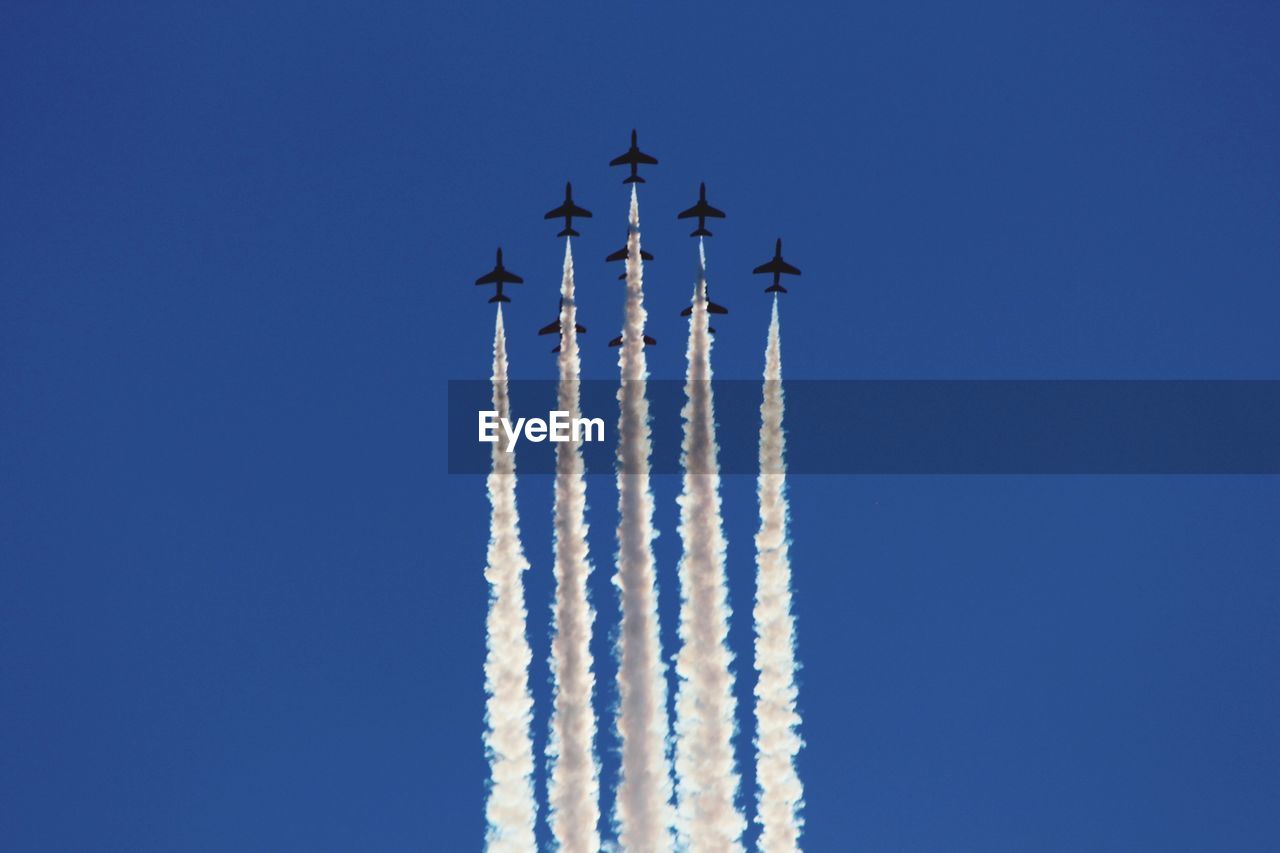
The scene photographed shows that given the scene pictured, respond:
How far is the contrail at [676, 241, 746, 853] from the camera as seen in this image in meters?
31.7

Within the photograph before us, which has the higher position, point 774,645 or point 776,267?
point 776,267

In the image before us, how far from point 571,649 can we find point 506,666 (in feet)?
4.89

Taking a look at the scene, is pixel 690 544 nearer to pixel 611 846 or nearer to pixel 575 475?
pixel 575 475

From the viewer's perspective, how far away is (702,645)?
32281mm

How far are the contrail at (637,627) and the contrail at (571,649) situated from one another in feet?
2.74

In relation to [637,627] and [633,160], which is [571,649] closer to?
[637,627]

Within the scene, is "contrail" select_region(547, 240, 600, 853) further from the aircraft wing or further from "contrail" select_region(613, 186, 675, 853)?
the aircraft wing

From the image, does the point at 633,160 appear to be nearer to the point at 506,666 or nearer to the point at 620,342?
the point at 620,342

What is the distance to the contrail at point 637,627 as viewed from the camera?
103 ft

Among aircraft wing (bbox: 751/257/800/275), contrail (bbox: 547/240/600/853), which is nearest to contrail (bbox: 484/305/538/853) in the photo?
contrail (bbox: 547/240/600/853)

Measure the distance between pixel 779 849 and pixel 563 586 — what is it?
652 centimetres

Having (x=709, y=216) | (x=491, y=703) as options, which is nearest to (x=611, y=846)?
(x=491, y=703)

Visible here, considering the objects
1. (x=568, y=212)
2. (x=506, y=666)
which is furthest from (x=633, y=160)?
(x=506, y=666)

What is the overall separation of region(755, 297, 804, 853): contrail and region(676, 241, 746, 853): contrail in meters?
0.87
